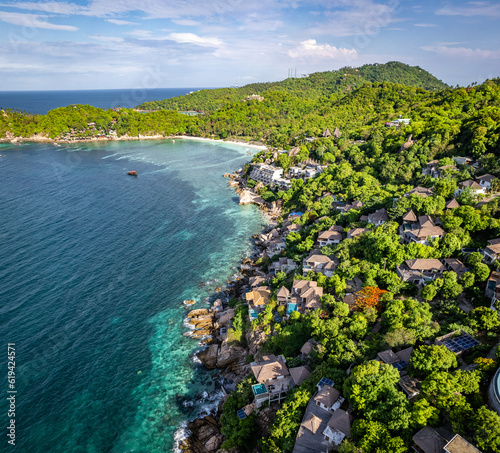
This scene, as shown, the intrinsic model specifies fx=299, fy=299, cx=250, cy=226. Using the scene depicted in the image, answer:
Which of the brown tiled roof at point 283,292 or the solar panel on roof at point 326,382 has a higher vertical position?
the brown tiled roof at point 283,292

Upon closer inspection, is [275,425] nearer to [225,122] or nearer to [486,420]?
[486,420]

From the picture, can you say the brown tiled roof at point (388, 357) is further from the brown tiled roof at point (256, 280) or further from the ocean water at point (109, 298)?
the brown tiled roof at point (256, 280)

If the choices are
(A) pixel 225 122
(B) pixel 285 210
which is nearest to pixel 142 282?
(B) pixel 285 210

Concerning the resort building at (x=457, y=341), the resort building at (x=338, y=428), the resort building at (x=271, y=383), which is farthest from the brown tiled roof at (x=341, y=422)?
the resort building at (x=457, y=341)

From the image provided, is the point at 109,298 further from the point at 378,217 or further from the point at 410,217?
the point at 410,217

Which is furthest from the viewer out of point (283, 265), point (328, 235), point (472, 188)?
point (328, 235)

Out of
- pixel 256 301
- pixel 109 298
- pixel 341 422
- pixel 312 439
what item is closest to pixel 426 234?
pixel 256 301
